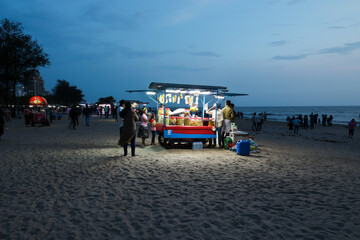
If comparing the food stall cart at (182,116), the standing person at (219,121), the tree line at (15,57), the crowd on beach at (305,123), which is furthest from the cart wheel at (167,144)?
the tree line at (15,57)

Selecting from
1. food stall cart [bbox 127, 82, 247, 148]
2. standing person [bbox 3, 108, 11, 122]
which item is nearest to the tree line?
standing person [bbox 3, 108, 11, 122]

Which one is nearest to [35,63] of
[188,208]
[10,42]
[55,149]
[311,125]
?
[10,42]

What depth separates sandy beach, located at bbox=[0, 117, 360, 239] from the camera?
12.1 ft

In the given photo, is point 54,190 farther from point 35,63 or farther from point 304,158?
point 35,63

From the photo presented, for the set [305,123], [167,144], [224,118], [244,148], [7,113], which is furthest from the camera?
[305,123]

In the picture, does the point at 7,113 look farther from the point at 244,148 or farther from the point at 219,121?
the point at 244,148

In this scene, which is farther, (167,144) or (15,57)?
(15,57)

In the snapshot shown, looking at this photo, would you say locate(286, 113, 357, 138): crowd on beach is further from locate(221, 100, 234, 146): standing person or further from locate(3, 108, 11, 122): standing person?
locate(3, 108, 11, 122): standing person

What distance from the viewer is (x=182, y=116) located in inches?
456

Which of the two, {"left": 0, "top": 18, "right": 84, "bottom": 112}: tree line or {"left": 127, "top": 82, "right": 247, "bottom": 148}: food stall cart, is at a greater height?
{"left": 0, "top": 18, "right": 84, "bottom": 112}: tree line

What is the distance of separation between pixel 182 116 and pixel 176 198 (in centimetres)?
680

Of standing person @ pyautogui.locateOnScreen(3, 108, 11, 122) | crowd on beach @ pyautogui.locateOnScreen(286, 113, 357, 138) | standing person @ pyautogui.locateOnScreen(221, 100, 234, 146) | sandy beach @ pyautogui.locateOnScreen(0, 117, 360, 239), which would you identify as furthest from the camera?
standing person @ pyautogui.locateOnScreen(3, 108, 11, 122)

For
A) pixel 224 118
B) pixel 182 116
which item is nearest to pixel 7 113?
pixel 182 116

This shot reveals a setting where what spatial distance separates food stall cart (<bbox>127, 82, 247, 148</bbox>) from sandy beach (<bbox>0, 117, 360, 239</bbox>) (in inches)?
98.7
